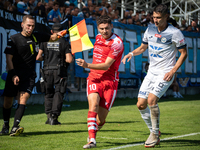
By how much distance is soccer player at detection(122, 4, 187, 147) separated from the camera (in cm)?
572


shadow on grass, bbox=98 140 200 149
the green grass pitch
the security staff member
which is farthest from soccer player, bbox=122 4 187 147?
the security staff member

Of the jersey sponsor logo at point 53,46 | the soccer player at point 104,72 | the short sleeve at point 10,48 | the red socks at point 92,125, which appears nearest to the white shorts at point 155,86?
the soccer player at point 104,72

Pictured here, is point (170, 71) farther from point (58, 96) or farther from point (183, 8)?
point (183, 8)

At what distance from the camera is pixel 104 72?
19.2 feet

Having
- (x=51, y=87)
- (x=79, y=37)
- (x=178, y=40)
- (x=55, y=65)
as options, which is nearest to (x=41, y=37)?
(x=79, y=37)

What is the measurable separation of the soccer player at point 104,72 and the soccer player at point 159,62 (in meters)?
0.63

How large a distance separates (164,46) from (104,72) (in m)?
1.21

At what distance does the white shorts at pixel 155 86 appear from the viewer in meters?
5.78

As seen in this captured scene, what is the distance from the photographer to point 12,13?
39.2ft

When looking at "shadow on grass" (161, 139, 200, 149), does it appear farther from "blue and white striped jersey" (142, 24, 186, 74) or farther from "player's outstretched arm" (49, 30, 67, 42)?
"player's outstretched arm" (49, 30, 67, 42)

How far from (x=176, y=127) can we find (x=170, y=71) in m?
2.74

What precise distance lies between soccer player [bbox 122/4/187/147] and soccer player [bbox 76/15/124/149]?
0.63 metres

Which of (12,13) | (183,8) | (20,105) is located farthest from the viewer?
(183,8)

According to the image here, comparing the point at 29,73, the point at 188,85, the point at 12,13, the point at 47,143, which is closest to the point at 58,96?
the point at 29,73
